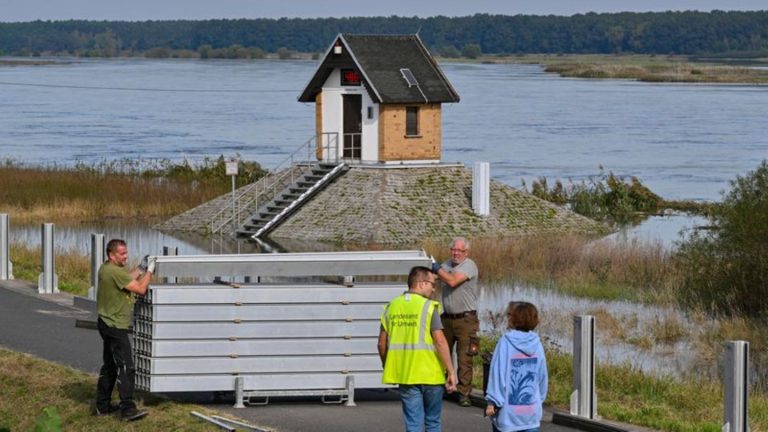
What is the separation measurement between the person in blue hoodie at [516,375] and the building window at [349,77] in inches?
1469

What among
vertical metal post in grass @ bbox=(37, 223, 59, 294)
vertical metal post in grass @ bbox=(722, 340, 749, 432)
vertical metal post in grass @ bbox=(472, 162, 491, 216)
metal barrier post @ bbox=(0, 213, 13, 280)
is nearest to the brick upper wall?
vertical metal post in grass @ bbox=(472, 162, 491, 216)

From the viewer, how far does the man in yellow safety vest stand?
13.4 meters

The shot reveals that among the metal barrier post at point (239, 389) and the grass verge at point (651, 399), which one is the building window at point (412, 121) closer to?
the grass verge at point (651, 399)

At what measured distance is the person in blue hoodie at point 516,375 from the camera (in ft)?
40.5

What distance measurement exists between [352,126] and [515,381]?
37368mm

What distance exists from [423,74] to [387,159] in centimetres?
355

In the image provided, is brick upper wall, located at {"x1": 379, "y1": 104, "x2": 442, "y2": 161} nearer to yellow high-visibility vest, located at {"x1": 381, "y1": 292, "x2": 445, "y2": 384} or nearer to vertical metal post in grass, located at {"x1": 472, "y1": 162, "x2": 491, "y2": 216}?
vertical metal post in grass, located at {"x1": 472, "y1": 162, "x2": 491, "y2": 216}

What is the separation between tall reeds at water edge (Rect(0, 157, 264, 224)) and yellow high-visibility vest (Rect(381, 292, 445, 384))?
3722 cm

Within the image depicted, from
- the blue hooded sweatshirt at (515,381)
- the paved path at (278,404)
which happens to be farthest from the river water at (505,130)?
the blue hooded sweatshirt at (515,381)

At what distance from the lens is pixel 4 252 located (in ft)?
92.5

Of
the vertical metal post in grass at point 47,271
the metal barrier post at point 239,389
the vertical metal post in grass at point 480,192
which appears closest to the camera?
the metal barrier post at point 239,389

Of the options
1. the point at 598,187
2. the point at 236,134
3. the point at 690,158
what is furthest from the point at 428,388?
the point at 236,134

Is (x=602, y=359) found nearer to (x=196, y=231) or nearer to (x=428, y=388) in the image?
(x=428, y=388)

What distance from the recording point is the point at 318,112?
50250mm
